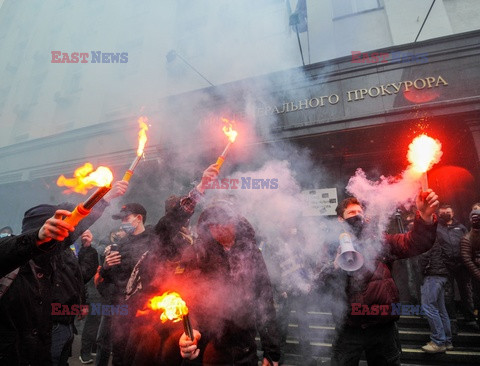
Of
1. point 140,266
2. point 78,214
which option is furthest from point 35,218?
point 78,214

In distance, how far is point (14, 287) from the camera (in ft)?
6.16

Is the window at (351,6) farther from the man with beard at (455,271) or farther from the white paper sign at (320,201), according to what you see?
the man with beard at (455,271)

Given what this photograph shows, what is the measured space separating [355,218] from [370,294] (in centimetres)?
71

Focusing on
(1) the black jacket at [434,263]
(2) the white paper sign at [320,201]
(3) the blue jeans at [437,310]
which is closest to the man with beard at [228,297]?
(3) the blue jeans at [437,310]

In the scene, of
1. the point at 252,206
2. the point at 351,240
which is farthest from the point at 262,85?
the point at 351,240

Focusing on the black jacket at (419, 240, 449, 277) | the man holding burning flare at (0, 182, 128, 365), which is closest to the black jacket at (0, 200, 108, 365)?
the man holding burning flare at (0, 182, 128, 365)

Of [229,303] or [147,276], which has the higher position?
[147,276]

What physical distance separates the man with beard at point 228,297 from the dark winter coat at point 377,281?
73cm

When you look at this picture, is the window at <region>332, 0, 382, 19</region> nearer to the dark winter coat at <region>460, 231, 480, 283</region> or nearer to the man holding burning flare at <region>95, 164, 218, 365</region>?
the dark winter coat at <region>460, 231, 480, 283</region>

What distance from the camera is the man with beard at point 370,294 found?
7.55 feet

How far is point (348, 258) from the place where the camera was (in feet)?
7.46

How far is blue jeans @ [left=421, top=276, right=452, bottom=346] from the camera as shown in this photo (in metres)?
3.69

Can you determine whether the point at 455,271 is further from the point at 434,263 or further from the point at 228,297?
the point at 228,297

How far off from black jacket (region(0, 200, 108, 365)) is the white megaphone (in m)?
2.24
